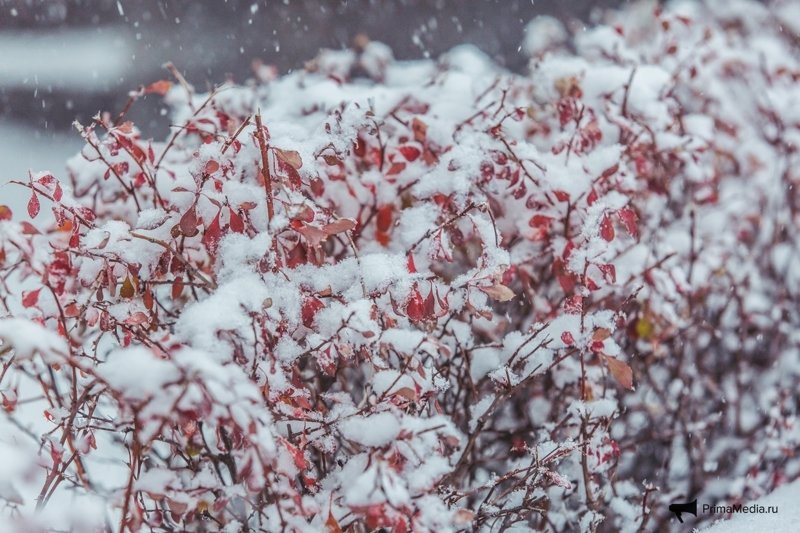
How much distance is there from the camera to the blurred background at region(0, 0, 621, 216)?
8.80 metres

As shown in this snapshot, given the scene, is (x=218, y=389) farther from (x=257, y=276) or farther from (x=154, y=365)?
(x=257, y=276)

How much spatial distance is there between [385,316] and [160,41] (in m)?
8.77

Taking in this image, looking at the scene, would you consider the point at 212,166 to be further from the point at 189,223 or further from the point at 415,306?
the point at 415,306

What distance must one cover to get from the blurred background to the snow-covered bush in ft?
19.9

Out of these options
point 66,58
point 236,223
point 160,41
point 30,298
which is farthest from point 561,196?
point 66,58

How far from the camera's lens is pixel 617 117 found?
8.18 ft

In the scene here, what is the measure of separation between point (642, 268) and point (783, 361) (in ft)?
6.31

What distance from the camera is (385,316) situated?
5.74ft

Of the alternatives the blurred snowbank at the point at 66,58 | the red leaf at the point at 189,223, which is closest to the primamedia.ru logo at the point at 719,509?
the red leaf at the point at 189,223

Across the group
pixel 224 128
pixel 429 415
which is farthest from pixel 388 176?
pixel 429 415

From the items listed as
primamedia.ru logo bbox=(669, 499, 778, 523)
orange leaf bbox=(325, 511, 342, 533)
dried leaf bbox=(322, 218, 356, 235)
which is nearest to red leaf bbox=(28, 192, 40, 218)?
dried leaf bbox=(322, 218, 356, 235)

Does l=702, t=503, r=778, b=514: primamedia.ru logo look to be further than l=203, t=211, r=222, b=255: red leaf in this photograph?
Yes

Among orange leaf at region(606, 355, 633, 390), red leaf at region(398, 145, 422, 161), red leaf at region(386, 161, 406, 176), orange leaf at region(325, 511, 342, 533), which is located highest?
red leaf at region(398, 145, 422, 161)

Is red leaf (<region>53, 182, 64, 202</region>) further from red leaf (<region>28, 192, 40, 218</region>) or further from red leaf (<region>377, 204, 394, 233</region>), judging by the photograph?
red leaf (<region>377, 204, 394, 233</region>)
